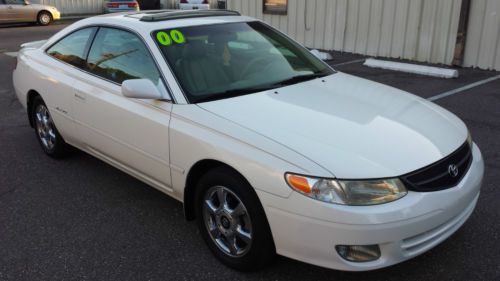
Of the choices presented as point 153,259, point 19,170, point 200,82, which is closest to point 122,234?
point 153,259

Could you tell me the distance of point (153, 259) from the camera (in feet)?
10.9

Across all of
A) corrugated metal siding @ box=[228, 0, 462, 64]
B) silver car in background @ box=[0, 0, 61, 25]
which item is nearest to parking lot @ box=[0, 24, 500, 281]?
corrugated metal siding @ box=[228, 0, 462, 64]

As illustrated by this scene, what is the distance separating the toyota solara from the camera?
2619 millimetres

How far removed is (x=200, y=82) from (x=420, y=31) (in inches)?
288

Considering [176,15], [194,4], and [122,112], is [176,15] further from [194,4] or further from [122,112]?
[194,4]

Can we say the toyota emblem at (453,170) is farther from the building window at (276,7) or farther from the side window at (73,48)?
the building window at (276,7)

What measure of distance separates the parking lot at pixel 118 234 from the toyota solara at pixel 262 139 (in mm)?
299

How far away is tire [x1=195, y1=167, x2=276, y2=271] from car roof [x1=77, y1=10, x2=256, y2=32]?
1.40 meters

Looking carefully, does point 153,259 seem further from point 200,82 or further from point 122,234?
point 200,82

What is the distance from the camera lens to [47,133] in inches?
202

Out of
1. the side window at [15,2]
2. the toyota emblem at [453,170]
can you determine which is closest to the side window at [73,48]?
the toyota emblem at [453,170]

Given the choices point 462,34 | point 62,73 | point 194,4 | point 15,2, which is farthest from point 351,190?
point 15,2

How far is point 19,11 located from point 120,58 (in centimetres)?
1686

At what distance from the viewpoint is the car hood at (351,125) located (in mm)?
2711
